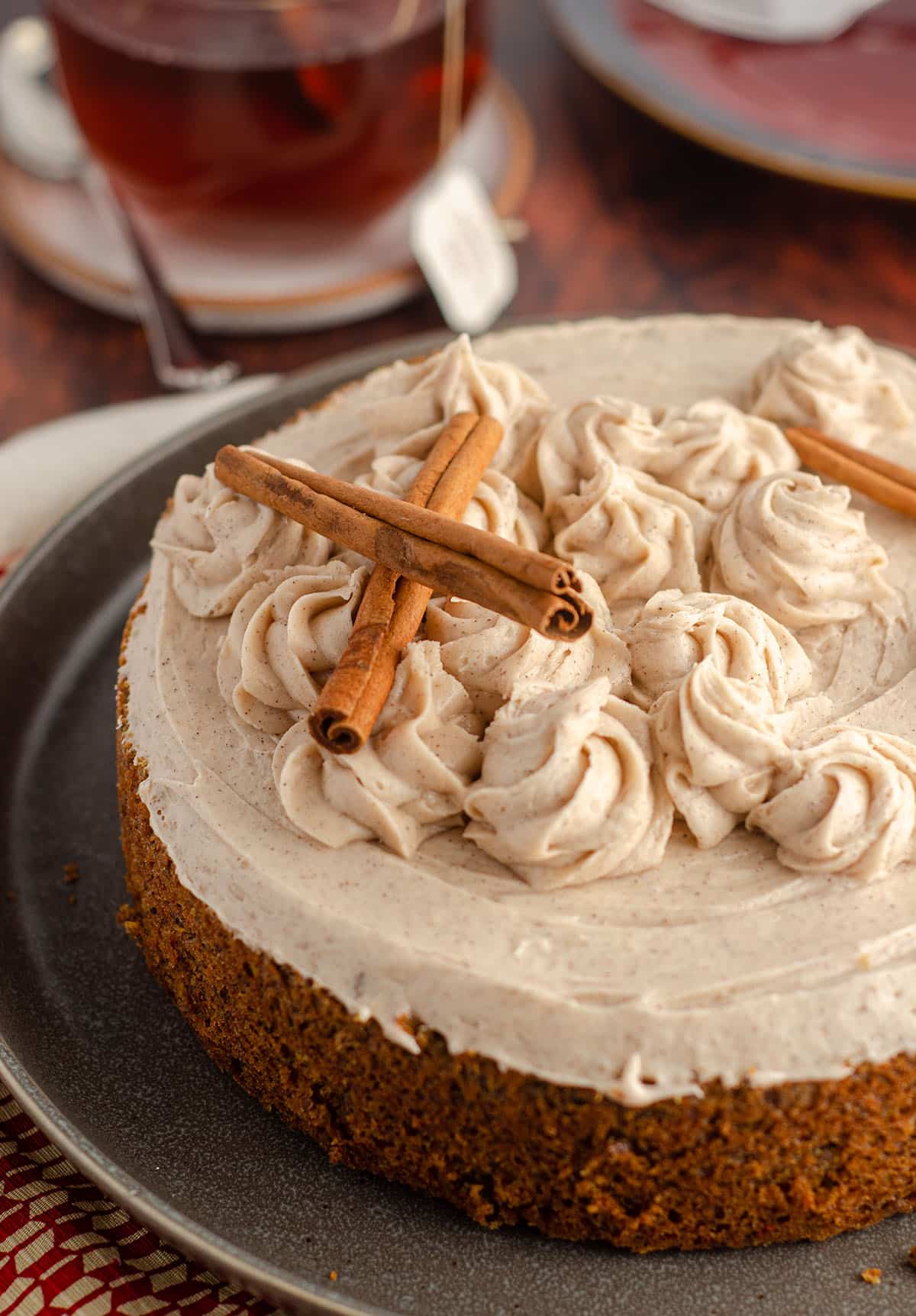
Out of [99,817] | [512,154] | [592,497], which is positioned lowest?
[99,817]

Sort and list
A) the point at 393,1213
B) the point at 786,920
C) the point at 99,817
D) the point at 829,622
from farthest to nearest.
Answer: the point at 99,817, the point at 829,622, the point at 393,1213, the point at 786,920

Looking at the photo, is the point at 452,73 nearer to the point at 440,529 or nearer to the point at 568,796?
the point at 440,529

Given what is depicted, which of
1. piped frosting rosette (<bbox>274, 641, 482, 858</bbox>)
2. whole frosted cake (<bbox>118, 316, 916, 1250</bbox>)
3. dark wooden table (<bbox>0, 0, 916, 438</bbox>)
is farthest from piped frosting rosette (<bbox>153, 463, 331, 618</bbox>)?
dark wooden table (<bbox>0, 0, 916, 438</bbox>)

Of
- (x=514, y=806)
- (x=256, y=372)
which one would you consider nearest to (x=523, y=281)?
(x=256, y=372)

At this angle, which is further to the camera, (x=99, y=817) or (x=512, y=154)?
(x=512, y=154)

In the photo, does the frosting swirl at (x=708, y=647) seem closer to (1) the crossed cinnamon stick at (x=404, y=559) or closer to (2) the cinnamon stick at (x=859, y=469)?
(1) the crossed cinnamon stick at (x=404, y=559)

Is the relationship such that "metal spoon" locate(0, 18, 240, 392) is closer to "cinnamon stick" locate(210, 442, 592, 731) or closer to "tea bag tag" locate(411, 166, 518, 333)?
"tea bag tag" locate(411, 166, 518, 333)

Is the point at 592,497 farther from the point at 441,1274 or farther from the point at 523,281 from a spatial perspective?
the point at 523,281

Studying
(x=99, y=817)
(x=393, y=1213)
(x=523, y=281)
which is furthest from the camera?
(x=523, y=281)
